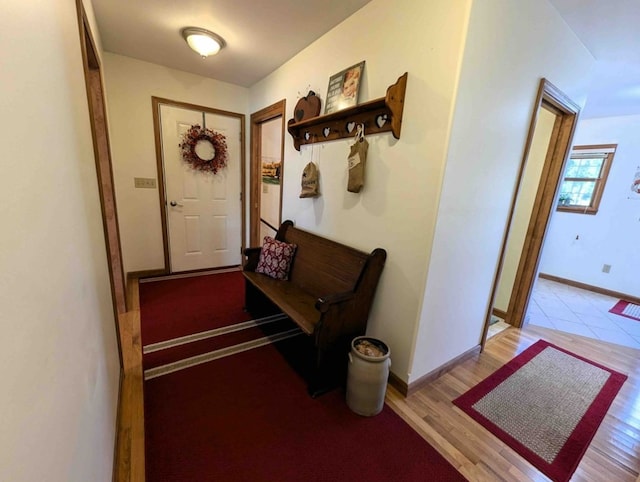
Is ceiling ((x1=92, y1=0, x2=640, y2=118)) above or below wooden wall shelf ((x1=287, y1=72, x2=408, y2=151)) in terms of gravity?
above

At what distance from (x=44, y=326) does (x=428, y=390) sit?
2.01m

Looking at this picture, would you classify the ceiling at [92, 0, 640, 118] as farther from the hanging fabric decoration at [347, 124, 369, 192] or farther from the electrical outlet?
the electrical outlet

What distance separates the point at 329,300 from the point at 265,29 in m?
2.16

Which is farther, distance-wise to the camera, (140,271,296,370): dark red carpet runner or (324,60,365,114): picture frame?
(140,271,296,370): dark red carpet runner

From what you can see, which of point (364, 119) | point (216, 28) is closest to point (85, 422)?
point (364, 119)

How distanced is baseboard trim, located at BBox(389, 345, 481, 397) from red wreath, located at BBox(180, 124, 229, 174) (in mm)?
3108

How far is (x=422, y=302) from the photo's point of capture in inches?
64.7

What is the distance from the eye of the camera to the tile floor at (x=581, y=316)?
2799mm

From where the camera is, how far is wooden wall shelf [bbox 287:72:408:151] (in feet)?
5.24

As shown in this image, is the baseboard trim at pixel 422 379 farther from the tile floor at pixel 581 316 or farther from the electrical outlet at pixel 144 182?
the electrical outlet at pixel 144 182

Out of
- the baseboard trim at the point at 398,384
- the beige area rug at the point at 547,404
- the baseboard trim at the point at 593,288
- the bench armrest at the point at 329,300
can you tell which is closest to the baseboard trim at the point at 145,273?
the bench armrest at the point at 329,300

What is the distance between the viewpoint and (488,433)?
1.56 metres

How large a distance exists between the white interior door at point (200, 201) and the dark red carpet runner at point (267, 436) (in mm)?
2061

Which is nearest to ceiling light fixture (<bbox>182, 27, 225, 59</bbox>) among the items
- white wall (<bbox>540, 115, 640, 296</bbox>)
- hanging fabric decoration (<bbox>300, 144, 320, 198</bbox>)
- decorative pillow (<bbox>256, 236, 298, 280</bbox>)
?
hanging fabric decoration (<bbox>300, 144, 320, 198</bbox>)
